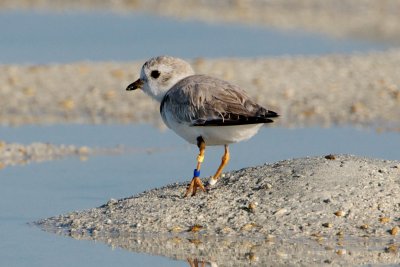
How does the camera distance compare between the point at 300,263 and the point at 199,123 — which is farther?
the point at 199,123

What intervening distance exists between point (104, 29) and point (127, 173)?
42.9 feet

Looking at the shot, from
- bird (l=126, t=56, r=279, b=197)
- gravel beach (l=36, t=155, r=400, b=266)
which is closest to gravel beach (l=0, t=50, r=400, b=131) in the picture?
gravel beach (l=36, t=155, r=400, b=266)

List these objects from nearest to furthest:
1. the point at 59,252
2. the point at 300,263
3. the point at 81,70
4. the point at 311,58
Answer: the point at 300,263 < the point at 59,252 < the point at 81,70 < the point at 311,58

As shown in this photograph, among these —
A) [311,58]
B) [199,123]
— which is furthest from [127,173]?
[311,58]

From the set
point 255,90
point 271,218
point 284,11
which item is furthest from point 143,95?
point 284,11

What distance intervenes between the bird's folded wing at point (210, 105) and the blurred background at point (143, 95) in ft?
4.50

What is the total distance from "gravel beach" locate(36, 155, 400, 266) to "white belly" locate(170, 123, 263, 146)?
0.50 m

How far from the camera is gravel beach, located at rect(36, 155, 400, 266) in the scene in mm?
8188

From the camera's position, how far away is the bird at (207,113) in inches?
352

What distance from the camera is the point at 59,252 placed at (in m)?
8.27

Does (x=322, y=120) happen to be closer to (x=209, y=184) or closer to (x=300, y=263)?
(x=209, y=184)

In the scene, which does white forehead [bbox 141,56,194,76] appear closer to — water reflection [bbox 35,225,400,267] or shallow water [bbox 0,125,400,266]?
shallow water [bbox 0,125,400,266]

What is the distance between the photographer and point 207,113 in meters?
9.00

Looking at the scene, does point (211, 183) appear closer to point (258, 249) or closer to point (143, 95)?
point (258, 249)
